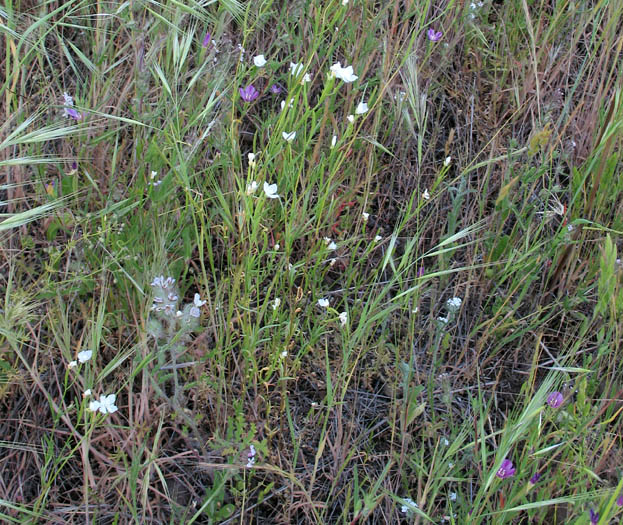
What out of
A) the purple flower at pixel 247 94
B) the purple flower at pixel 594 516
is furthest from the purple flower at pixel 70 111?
the purple flower at pixel 594 516

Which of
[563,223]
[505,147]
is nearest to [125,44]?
[505,147]

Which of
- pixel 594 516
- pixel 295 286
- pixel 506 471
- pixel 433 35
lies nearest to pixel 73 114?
pixel 295 286

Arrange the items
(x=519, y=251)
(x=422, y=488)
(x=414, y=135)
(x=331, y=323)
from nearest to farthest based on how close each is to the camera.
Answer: (x=422, y=488) < (x=331, y=323) < (x=519, y=251) < (x=414, y=135)

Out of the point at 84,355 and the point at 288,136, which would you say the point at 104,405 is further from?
the point at 288,136

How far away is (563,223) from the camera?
185cm

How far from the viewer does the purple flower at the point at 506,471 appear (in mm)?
1461

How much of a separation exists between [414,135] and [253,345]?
0.87 metres

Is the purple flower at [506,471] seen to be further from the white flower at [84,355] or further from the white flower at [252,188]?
the white flower at [84,355]

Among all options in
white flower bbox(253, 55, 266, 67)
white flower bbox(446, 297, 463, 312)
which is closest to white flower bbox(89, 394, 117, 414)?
white flower bbox(446, 297, 463, 312)

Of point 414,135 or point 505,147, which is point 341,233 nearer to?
point 414,135

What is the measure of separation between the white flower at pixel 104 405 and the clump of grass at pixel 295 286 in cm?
2

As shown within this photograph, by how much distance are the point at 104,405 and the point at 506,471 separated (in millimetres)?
906

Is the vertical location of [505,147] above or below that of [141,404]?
above

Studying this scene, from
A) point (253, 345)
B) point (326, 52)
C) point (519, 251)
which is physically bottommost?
point (253, 345)
